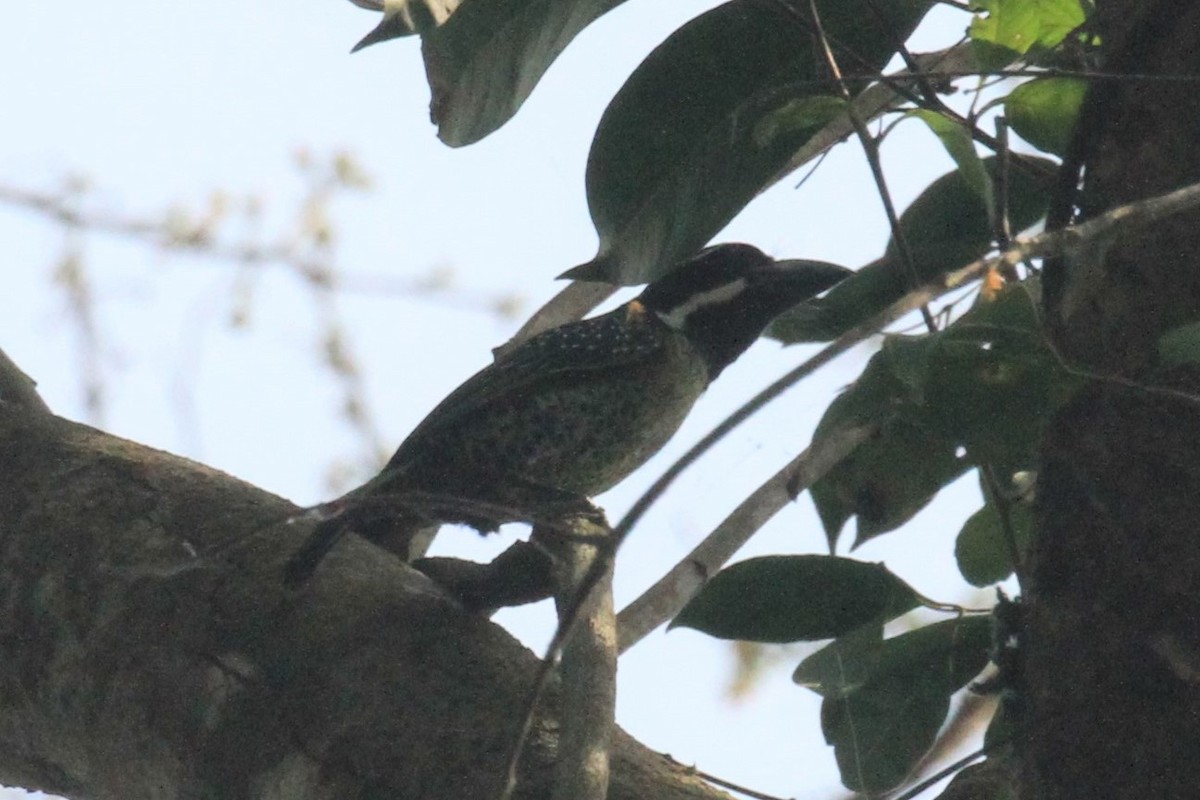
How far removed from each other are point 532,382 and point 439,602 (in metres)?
0.96

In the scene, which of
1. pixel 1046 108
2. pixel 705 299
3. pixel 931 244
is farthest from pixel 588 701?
pixel 705 299

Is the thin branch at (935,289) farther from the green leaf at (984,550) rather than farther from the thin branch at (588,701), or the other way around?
the green leaf at (984,550)

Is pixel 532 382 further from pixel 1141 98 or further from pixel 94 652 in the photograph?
pixel 1141 98

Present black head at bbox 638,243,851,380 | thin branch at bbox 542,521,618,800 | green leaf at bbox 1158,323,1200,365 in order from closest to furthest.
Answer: green leaf at bbox 1158,323,1200,365, thin branch at bbox 542,521,618,800, black head at bbox 638,243,851,380

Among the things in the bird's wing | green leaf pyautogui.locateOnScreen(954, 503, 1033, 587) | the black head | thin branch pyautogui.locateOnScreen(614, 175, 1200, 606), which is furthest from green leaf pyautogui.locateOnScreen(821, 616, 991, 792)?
the black head

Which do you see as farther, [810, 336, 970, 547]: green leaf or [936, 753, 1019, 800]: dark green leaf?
[810, 336, 970, 547]: green leaf

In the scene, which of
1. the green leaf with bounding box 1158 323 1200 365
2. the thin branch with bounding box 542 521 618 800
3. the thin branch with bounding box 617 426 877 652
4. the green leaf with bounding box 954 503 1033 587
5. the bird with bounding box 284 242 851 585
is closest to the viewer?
the green leaf with bounding box 1158 323 1200 365

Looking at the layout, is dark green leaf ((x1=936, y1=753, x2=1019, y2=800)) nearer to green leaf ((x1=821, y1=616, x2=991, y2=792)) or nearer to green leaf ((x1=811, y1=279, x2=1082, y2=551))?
green leaf ((x1=821, y1=616, x2=991, y2=792))

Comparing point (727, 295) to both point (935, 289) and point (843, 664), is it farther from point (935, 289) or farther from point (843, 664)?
point (935, 289)

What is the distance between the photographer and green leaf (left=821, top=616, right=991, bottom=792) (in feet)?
6.08

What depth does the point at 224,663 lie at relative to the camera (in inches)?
71.6

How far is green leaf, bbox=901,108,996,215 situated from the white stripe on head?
1.39m

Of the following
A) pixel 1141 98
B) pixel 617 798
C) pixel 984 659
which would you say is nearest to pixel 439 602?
pixel 617 798

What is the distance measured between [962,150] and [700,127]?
49 centimetres
